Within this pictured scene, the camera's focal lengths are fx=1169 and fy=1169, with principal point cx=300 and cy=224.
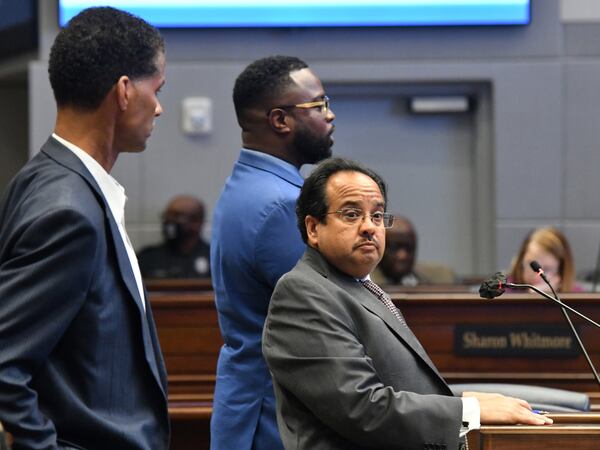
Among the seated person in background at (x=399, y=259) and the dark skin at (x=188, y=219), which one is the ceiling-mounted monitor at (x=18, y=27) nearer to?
the dark skin at (x=188, y=219)

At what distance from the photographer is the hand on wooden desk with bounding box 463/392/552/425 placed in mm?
2541

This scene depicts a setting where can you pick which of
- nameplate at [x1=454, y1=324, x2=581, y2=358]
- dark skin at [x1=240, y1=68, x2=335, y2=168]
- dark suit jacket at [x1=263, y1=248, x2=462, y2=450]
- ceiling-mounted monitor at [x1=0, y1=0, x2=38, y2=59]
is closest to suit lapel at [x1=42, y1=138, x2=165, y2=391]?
dark suit jacket at [x1=263, y1=248, x2=462, y2=450]

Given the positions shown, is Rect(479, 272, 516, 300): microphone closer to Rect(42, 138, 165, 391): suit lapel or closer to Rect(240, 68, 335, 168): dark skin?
Rect(240, 68, 335, 168): dark skin

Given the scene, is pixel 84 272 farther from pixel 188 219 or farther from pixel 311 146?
pixel 188 219

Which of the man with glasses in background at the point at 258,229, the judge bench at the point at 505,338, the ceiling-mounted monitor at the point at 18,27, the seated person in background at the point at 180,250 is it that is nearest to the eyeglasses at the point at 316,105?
the man with glasses in background at the point at 258,229

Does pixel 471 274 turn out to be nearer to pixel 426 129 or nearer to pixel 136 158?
pixel 426 129

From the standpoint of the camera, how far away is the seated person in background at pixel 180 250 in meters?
7.65

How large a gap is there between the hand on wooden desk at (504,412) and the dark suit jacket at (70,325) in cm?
71

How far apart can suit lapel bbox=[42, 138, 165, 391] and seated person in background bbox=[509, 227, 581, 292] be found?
3.41 meters

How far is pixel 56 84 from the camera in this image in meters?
2.27

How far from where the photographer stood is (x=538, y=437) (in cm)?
255

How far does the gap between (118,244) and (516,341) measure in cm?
242

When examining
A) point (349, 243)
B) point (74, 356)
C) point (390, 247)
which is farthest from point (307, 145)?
point (390, 247)

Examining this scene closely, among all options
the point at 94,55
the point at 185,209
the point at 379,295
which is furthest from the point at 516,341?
the point at 185,209
